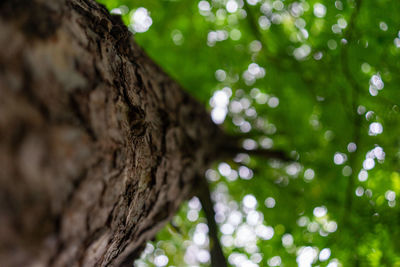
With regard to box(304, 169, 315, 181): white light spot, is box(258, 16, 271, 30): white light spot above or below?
above

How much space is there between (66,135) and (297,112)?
2.53 metres

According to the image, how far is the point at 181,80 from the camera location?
2.77 metres

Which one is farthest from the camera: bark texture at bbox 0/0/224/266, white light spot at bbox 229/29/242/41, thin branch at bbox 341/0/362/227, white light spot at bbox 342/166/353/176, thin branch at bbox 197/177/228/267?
white light spot at bbox 229/29/242/41

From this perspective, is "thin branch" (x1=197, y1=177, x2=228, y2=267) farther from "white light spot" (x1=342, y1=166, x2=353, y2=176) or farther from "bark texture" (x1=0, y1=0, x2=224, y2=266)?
"white light spot" (x1=342, y1=166, x2=353, y2=176)

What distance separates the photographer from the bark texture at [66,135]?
0.59 m

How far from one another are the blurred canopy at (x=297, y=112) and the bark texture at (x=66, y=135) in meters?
1.28

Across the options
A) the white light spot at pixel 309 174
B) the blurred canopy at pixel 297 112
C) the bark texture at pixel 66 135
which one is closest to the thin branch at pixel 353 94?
the blurred canopy at pixel 297 112

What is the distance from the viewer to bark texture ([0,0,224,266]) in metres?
0.59

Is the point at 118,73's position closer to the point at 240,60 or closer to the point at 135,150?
the point at 135,150

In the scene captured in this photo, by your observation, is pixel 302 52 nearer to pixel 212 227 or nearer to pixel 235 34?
pixel 235 34

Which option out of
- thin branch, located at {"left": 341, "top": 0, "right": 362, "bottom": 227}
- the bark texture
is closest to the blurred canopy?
thin branch, located at {"left": 341, "top": 0, "right": 362, "bottom": 227}

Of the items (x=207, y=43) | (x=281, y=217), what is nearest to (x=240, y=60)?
(x=207, y=43)

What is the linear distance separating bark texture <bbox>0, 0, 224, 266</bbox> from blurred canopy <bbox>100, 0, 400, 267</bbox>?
1278 mm

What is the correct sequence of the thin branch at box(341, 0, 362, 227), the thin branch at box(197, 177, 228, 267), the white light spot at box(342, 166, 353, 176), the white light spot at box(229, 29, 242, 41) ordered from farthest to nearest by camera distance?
the white light spot at box(229, 29, 242, 41)
the white light spot at box(342, 166, 353, 176)
the thin branch at box(197, 177, 228, 267)
the thin branch at box(341, 0, 362, 227)
